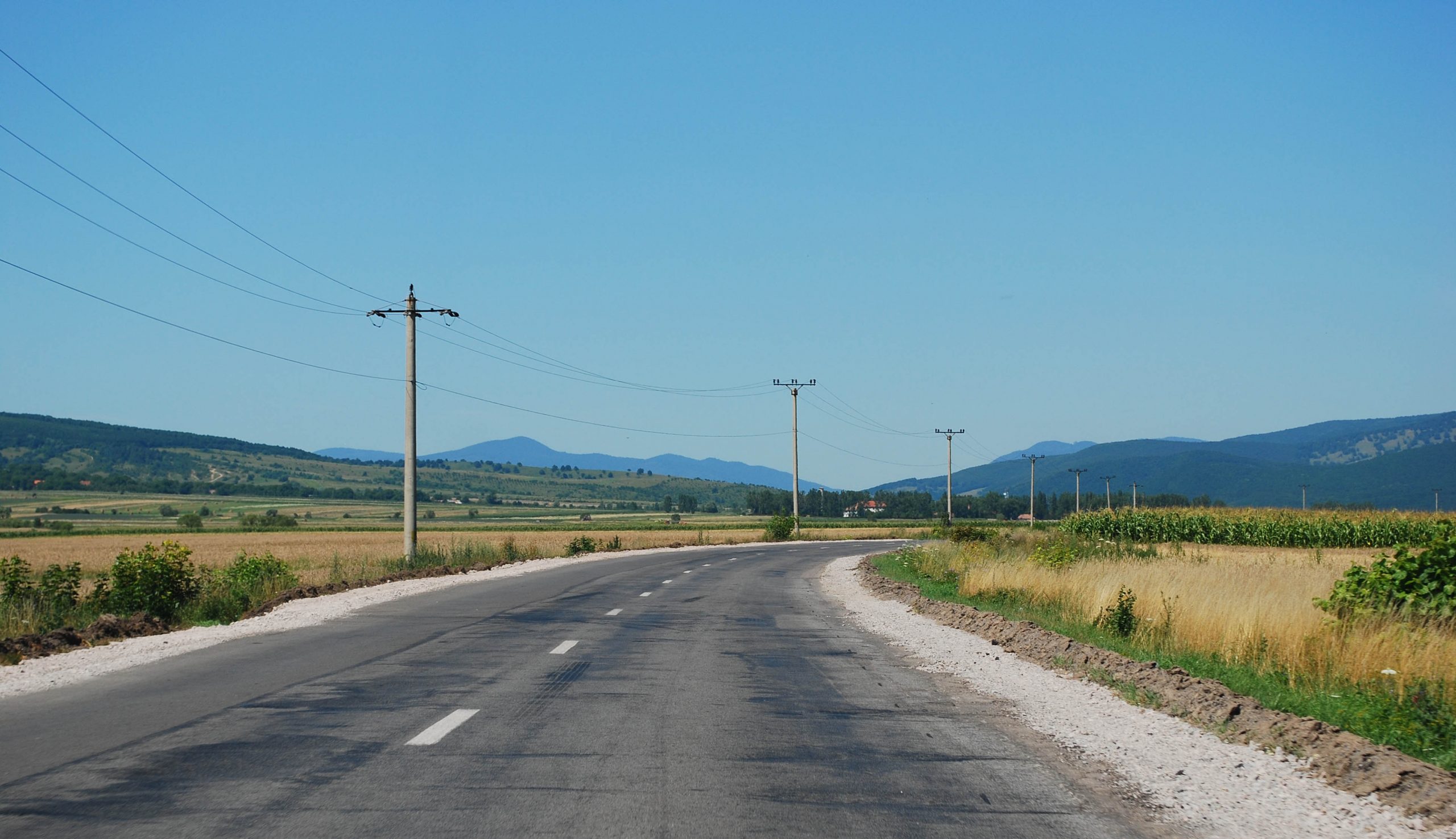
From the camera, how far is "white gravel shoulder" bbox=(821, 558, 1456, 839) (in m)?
6.67

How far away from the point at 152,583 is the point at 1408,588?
65.6 feet

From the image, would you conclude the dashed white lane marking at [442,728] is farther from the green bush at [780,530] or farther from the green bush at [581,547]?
the green bush at [780,530]

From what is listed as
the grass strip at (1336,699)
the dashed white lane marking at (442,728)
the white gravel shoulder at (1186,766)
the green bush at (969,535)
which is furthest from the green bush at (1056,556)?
the dashed white lane marking at (442,728)

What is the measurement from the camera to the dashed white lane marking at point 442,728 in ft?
28.4

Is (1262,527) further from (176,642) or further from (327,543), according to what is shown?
(327,543)

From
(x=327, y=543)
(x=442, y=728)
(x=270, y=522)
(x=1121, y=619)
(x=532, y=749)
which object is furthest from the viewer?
(x=270, y=522)

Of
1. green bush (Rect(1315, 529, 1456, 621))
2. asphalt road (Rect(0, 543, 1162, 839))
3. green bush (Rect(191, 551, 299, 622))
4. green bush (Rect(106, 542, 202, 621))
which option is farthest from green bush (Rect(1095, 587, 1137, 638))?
green bush (Rect(106, 542, 202, 621))

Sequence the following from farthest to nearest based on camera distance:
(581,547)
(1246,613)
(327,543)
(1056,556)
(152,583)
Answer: (327,543)
(581,547)
(1056,556)
(152,583)
(1246,613)

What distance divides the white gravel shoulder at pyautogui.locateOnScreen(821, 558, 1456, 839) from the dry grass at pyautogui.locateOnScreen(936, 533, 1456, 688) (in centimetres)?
260

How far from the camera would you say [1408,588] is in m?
15.7

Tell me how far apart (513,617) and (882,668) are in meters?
8.52

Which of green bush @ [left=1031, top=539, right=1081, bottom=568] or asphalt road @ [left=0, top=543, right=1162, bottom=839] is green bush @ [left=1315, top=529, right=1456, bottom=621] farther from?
green bush @ [left=1031, top=539, right=1081, bottom=568]

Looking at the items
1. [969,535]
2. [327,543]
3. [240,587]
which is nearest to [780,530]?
[327,543]

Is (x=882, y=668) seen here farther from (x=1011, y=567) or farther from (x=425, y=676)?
(x=1011, y=567)
